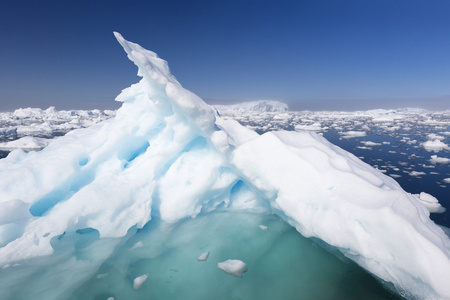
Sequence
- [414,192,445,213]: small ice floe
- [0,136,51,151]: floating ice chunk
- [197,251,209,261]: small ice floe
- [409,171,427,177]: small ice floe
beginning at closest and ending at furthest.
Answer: [197,251,209,261]: small ice floe → [414,192,445,213]: small ice floe → [409,171,427,177]: small ice floe → [0,136,51,151]: floating ice chunk

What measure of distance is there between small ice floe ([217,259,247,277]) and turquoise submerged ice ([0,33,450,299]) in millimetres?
112

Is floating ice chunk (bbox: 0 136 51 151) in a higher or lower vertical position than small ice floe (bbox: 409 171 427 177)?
higher

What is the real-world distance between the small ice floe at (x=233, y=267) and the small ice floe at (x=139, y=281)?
97 cm

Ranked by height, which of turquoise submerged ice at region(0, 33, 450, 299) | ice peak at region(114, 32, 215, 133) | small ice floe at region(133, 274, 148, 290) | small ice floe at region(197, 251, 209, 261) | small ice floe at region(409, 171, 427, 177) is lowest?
small ice floe at region(409, 171, 427, 177)

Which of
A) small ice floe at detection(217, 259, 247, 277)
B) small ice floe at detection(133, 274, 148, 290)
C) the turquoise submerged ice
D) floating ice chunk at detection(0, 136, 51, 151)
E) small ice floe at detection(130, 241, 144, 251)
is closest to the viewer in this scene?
the turquoise submerged ice

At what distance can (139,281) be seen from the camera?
9.71 feet

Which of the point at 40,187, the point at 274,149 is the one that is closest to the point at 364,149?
the point at 274,149

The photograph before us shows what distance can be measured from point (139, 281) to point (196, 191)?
5.58 ft

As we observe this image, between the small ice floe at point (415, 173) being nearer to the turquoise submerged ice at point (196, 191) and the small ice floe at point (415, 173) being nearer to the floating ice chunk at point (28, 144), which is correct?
the turquoise submerged ice at point (196, 191)

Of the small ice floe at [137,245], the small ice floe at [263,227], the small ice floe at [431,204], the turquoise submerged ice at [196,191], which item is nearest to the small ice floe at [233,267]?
the turquoise submerged ice at [196,191]

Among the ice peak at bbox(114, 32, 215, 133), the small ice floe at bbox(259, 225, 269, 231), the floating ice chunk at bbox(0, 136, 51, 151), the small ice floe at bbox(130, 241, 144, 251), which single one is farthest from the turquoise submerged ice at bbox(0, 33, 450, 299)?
the floating ice chunk at bbox(0, 136, 51, 151)

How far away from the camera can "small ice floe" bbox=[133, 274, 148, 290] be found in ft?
9.52

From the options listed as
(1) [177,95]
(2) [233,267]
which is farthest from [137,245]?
(1) [177,95]

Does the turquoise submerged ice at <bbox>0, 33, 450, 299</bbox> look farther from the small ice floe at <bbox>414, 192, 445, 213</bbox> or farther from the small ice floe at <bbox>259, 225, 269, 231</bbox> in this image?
the small ice floe at <bbox>414, 192, 445, 213</bbox>
